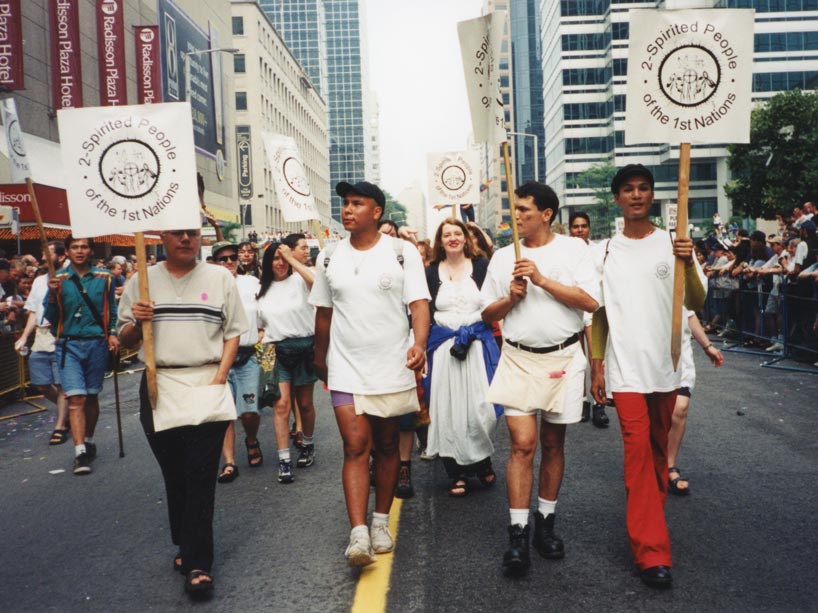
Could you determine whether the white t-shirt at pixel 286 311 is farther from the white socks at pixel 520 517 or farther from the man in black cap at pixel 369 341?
the white socks at pixel 520 517

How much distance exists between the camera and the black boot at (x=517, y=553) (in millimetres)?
4137

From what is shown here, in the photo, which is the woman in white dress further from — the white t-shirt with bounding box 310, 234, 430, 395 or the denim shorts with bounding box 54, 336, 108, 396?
the denim shorts with bounding box 54, 336, 108, 396

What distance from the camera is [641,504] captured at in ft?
13.6

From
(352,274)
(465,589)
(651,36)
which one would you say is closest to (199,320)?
(352,274)

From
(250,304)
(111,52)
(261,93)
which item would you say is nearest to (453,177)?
(250,304)

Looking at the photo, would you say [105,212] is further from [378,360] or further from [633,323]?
[633,323]

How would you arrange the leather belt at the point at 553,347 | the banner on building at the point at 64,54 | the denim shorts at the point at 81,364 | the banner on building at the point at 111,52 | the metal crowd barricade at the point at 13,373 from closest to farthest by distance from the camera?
1. the leather belt at the point at 553,347
2. the denim shorts at the point at 81,364
3. the metal crowd barricade at the point at 13,373
4. the banner on building at the point at 64,54
5. the banner on building at the point at 111,52

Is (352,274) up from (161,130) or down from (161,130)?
down

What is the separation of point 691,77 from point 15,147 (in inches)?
278

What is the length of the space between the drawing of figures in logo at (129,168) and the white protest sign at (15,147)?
424 cm

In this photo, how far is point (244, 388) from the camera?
6.96 m

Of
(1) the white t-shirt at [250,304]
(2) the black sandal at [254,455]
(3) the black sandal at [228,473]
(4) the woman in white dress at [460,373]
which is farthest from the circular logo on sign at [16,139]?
(4) the woman in white dress at [460,373]

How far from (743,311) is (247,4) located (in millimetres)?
69965

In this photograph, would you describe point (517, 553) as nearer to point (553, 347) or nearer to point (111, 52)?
point (553, 347)
